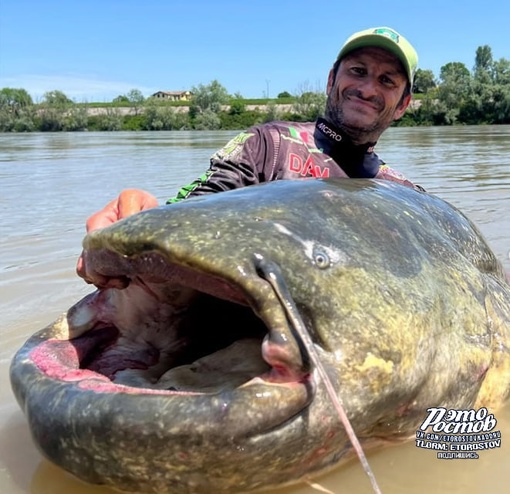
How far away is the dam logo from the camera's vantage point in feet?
6.03

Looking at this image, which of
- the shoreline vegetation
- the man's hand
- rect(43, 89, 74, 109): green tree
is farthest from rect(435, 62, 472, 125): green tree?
the man's hand

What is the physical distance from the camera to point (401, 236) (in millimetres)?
1881

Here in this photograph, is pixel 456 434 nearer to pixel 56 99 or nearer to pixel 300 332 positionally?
pixel 300 332

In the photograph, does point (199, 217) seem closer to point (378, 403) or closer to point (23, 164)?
point (378, 403)

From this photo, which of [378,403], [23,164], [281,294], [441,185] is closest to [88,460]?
[281,294]

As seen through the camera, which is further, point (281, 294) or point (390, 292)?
point (390, 292)

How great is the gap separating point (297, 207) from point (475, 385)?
78 cm

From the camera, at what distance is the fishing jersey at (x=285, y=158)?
3008 mm

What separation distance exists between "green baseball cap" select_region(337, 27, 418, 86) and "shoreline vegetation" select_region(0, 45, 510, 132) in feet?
157

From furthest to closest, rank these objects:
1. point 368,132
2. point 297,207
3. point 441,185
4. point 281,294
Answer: point 441,185, point 368,132, point 297,207, point 281,294

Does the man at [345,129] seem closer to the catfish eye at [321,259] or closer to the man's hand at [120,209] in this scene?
the man's hand at [120,209]

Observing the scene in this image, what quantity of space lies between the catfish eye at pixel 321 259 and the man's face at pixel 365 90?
2023 mm

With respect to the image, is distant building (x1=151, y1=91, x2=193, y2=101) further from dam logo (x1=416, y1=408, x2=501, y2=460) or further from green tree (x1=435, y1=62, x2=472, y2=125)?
dam logo (x1=416, y1=408, x2=501, y2=460)

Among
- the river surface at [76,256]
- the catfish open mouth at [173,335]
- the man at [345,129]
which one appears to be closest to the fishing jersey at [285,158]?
the man at [345,129]
